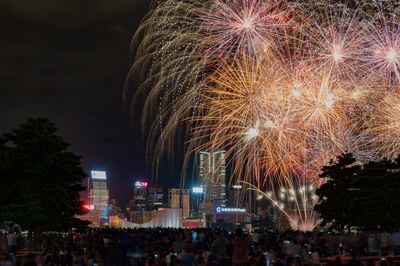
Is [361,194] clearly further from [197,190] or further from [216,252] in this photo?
[197,190]

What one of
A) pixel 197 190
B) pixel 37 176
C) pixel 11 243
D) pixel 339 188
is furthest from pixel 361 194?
pixel 197 190

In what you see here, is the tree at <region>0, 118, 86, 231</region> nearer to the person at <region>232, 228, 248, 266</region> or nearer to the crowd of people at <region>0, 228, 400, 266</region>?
the crowd of people at <region>0, 228, 400, 266</region>

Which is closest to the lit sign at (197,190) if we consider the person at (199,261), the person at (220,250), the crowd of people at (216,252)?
the crowd of people at (216,252)

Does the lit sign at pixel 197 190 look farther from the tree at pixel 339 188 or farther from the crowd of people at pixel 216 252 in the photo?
the crowd of people at pixel 216 252

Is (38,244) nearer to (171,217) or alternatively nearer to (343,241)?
(343,241)

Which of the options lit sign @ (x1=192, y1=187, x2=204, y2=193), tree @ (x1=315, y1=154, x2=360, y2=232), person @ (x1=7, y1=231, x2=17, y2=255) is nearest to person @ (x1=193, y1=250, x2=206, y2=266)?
person @ (x1=7, y1=231, x2=17, y2=255)

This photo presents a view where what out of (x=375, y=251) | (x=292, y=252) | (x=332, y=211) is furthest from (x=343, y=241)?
(x=332, y=211)

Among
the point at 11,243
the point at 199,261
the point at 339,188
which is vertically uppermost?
the point at 339,188
